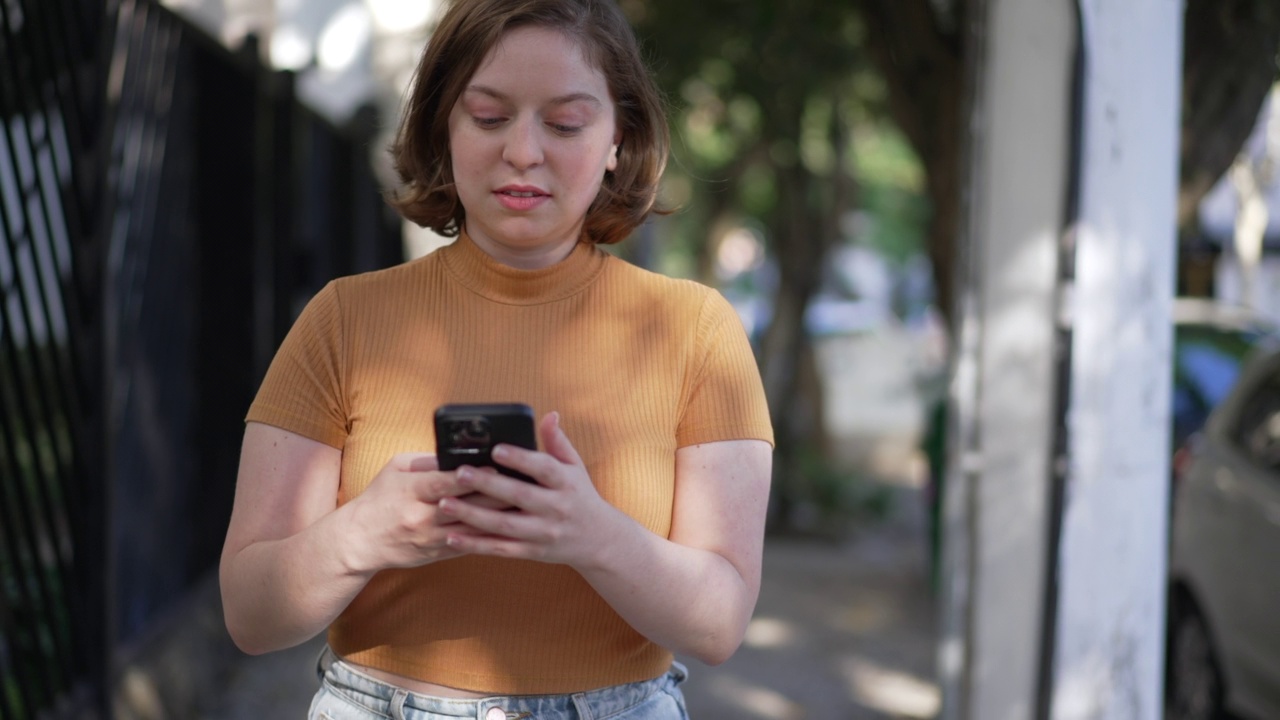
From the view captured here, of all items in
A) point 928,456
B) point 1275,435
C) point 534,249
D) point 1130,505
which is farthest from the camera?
point 928,456

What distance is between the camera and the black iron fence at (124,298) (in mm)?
3834

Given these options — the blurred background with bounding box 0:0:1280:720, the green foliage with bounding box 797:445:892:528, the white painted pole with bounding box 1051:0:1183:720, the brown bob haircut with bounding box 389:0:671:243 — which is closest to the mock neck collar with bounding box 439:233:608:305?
the brown bob haircut with bounding box 389:0:671:243

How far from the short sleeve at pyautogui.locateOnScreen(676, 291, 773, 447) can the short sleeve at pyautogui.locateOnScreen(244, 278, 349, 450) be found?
Result: 1.46 feet

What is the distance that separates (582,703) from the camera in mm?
1703

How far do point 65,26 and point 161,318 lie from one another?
196cm

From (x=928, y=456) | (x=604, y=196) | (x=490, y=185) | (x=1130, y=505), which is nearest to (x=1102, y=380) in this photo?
(x=1130, y=505)

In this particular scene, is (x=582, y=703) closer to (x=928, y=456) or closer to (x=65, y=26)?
(x=65, y=26)

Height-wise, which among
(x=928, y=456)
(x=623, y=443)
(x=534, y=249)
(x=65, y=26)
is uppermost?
(x=65, y=26)

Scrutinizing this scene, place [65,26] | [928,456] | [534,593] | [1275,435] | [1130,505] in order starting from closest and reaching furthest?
1. [534,593]
2. [1130,505]
3. [65,26]
4. [1275,435]
5. [928,456]

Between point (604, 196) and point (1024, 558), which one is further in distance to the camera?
point (1024, 558)

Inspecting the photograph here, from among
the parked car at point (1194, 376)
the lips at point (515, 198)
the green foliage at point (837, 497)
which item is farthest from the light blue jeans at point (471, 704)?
the green foliage at point (837, 497)

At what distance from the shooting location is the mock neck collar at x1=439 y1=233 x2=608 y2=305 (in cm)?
178

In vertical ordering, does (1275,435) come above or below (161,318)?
below

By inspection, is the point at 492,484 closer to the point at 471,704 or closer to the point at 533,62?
the point at 471,704
